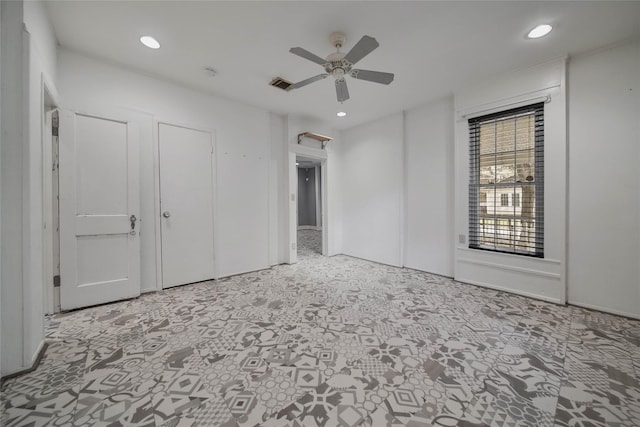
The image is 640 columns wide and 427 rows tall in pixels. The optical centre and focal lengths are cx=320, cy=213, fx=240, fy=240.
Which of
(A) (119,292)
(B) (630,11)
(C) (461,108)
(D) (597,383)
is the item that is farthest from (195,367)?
(B) (630,11)

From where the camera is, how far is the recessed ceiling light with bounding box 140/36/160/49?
2.43 metres

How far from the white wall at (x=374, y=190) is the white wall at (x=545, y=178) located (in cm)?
108

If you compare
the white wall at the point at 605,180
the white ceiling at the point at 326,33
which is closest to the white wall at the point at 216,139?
the white ceiling at the point at 326,33

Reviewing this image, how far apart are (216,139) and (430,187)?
3.50 metres

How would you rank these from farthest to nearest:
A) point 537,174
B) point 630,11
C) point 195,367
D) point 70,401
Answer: point 537,174
point 630,11
point 195,367
point 70,401

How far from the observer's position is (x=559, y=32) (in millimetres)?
2334

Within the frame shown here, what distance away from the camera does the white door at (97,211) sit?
2574 mm

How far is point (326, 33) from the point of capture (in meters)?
2.35

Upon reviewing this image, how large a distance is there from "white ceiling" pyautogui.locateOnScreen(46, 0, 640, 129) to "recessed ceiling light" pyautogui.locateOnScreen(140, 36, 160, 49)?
59mm

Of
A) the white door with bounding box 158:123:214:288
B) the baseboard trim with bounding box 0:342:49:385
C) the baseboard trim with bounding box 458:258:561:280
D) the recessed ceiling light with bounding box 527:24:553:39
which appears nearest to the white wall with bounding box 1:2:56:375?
the baseboard trim with bounding box 0:342:49:385

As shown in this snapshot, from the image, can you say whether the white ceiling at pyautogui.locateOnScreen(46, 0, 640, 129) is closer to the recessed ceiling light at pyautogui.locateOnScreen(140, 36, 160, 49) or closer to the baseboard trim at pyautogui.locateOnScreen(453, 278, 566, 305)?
the recessed ceiling light at pyautogui.locateOnScreen(140, 36, 160, 49)

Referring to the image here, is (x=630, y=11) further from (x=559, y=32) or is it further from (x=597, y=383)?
(x=597, y=383)

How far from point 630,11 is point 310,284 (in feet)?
13.8

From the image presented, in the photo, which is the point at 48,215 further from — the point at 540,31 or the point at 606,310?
the point at 606,310
